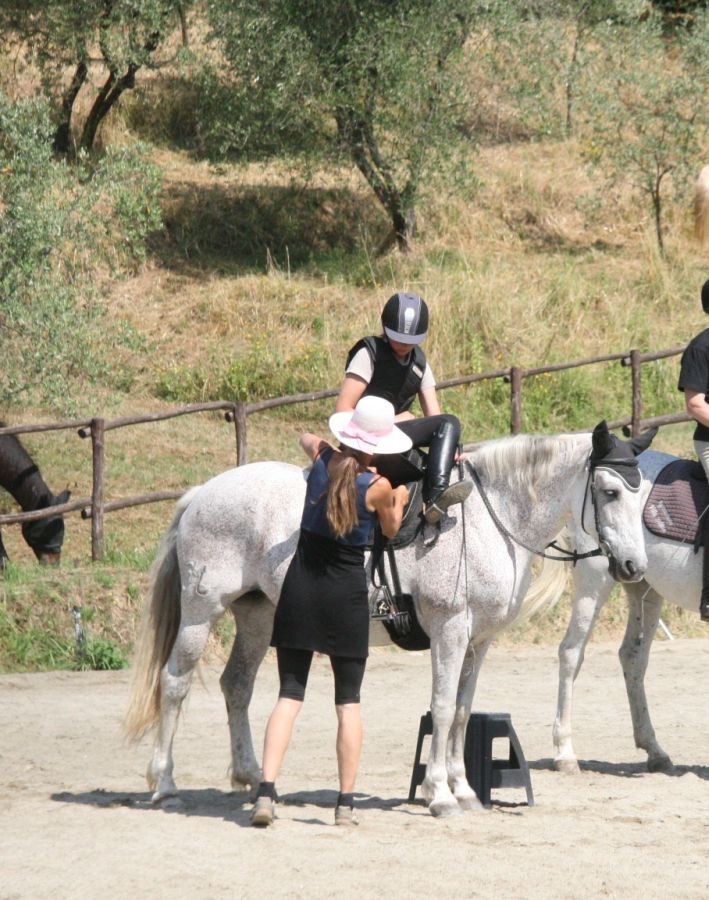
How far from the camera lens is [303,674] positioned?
5793mm

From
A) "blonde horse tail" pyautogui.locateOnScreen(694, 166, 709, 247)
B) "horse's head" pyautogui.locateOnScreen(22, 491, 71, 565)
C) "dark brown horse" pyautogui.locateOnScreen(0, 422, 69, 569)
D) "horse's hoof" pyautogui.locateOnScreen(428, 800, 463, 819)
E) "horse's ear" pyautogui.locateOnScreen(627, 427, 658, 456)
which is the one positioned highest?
"blonde horse tail" pyautogui.locateOnScreen(694, 166, 709, 247)

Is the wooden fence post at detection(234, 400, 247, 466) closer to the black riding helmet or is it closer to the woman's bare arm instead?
the black riding helmet

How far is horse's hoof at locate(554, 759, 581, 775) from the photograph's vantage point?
7.22 m

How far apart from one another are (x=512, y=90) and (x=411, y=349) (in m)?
15.8

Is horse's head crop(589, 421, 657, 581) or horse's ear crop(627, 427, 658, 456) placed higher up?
horse's ear crop(627, 427, 658, 456)

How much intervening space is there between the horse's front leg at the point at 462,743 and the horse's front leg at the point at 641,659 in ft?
4.93

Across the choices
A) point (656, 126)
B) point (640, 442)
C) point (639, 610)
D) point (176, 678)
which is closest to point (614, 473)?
point (640, 442)

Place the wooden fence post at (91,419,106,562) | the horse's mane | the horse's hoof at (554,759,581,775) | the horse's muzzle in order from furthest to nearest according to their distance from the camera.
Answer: the wooden fence post at (91,419,106,562) < the horse's hoof at (554,759,581,775) < the horse's mane < the horse's muzzle

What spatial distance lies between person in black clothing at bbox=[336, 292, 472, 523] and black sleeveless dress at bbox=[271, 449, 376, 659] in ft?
1.58

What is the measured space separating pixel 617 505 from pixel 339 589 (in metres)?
1.35

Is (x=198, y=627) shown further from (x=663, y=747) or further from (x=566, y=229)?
(x=566, y=229)

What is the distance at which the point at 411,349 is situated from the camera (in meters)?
6.44

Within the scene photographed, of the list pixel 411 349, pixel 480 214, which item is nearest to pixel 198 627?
pixel 411 349

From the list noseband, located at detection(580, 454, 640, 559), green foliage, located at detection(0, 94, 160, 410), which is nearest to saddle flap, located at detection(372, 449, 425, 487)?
noseband, located at detection(580, 454, 640, 559)
